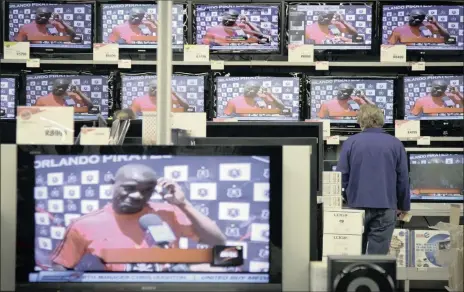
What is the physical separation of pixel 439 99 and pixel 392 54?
0.51m

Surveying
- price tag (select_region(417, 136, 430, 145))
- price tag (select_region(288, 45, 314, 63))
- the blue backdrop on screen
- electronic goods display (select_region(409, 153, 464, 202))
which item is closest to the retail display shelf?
price tag (select_region(288, 45, 314, 63))

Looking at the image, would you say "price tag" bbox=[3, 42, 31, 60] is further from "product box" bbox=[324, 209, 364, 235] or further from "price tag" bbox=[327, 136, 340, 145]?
"product box" bbox=[324, 209, 364, 235]

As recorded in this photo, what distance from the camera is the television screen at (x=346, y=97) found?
5012mm

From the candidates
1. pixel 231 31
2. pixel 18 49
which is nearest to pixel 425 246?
pixel 231 31

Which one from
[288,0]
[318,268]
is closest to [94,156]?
[318,268]

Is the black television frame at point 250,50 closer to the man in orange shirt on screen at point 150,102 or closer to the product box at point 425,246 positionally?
the man in orange shirt on screen at point 150,102

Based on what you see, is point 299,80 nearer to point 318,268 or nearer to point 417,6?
point 417,6

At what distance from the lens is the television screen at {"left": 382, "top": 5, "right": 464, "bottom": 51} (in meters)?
5.01

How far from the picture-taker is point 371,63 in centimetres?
506

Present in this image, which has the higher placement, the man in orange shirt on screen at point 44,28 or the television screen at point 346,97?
the man in orange shirt on screen at point 44,28

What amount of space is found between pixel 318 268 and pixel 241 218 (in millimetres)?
305

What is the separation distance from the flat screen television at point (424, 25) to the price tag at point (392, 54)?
1.9 inches

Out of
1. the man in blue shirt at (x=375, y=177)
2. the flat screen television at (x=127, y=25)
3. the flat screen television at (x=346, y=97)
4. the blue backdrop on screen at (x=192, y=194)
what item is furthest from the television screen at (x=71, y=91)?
the blue backdrop on screen at (x=192, y=194)

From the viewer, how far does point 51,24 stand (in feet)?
16.7
